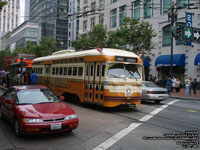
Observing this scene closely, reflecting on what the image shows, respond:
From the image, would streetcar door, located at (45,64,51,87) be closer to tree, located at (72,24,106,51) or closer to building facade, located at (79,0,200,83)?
building facade, located at (79,0,200,83)

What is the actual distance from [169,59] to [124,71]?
18.3 meters

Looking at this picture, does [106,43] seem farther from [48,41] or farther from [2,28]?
→ [2,28]

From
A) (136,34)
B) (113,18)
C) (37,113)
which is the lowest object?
(37,113)

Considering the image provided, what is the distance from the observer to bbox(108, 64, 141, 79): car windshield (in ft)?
36.1

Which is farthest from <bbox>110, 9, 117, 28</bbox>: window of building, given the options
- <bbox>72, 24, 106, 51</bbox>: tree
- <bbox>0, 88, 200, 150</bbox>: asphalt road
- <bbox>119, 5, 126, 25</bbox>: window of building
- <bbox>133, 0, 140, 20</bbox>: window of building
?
<bbox>0, 88, 200, 150</bbox>: asphalt road

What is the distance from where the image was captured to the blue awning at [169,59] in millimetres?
27062

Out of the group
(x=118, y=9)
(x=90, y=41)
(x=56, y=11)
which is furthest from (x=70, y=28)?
(x=90, y=41)

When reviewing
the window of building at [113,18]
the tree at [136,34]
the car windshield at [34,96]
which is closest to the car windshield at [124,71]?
the car windshield at [34,96]

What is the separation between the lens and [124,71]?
37.0ft

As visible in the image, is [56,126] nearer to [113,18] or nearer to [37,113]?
[37,113]

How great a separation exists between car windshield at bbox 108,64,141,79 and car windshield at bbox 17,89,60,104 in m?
3.64

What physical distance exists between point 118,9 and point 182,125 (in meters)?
31.5

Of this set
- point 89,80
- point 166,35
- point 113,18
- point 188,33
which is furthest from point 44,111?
point 113,18

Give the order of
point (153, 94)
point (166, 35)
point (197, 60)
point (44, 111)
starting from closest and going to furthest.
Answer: point (44, 111) < point (153, 94) < point (197, 60) < point (166, 35)
